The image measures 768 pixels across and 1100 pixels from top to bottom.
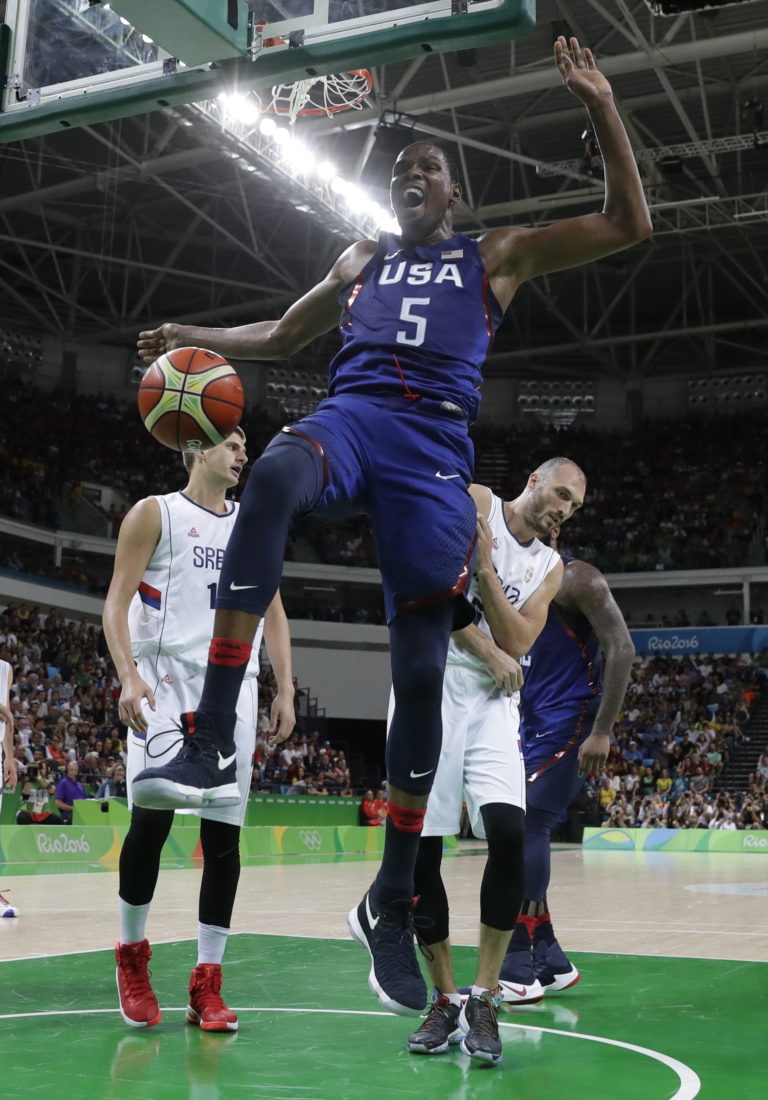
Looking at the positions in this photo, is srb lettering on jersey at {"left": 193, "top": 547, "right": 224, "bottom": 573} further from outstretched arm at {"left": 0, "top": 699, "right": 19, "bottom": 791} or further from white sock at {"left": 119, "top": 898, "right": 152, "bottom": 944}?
outstretched arm at {"left": 0, "top": 699, "right": 19, "bottom": 791}

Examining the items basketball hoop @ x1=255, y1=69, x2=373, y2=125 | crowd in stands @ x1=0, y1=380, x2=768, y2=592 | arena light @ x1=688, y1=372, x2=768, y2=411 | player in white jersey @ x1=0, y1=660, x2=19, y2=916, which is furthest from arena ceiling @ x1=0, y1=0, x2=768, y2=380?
player in white jersey @ x1=0, y1=660, x2=19, y2=916

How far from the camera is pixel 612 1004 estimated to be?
5.57 m

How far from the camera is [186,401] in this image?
420 cm

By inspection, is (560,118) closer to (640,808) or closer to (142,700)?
(640,808)

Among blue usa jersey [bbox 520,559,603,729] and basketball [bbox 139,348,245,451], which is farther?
blue usa jersey [bbox 520,559,603,729]

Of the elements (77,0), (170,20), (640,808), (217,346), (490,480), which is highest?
(490,480)

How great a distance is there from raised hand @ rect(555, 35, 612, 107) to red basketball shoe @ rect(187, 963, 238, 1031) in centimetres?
349

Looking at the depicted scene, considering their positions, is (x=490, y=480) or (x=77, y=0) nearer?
(x=77, y=0)

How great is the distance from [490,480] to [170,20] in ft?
117

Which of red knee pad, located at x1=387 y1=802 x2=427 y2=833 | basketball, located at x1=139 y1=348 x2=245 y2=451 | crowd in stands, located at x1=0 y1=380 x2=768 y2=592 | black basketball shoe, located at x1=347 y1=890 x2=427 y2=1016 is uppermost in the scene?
crowd in stands, located at x1=0 y1=380 x2=768 y2=592

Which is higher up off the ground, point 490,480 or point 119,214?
point 119,214

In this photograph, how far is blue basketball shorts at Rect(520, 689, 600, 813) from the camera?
6.11 metres

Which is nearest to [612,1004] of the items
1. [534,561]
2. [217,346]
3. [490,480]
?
[534,561]

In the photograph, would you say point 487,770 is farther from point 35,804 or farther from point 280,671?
point 35,804
